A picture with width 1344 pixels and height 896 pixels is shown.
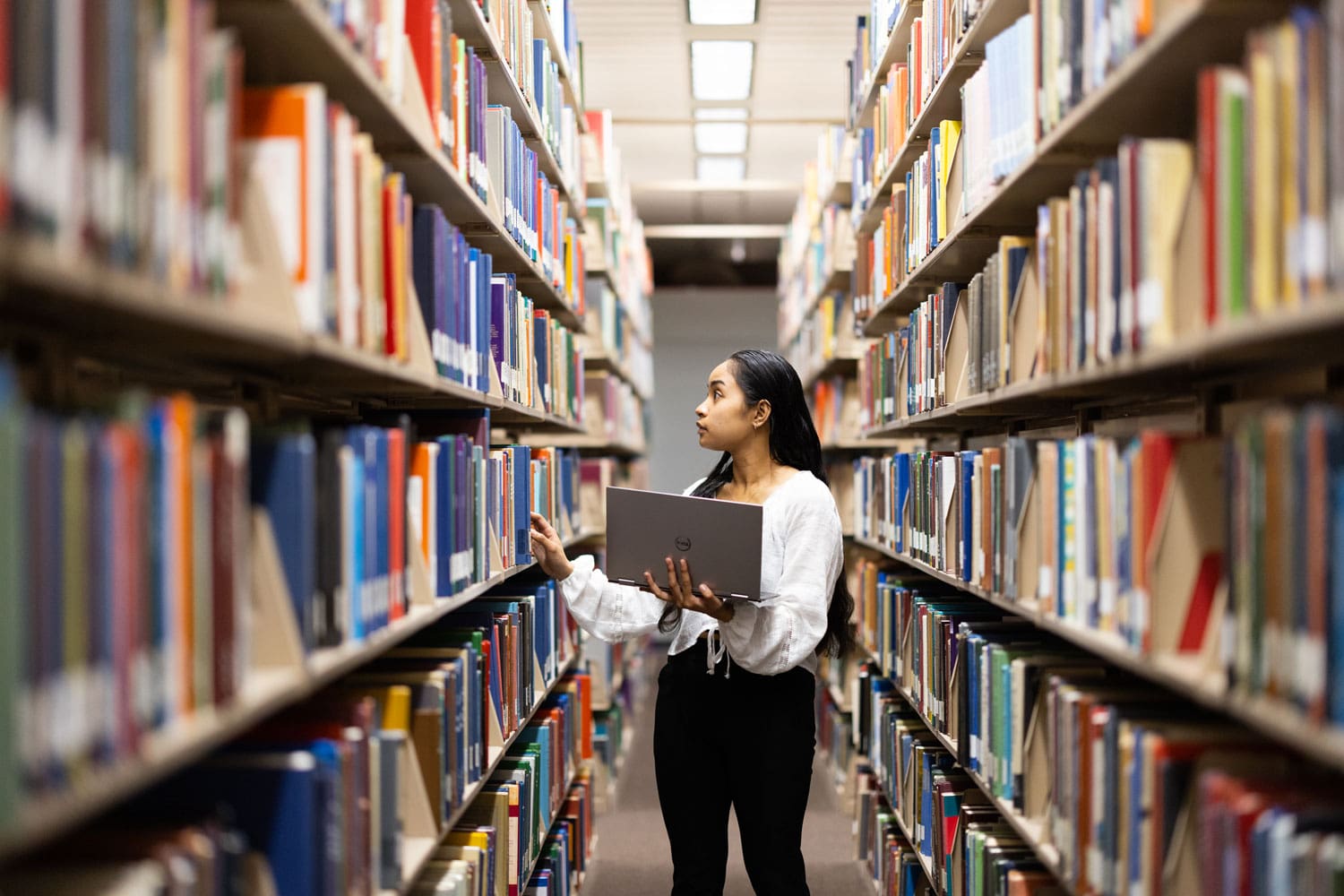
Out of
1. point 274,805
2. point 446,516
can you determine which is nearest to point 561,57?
point 446,516

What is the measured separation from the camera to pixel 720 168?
833 centimetres

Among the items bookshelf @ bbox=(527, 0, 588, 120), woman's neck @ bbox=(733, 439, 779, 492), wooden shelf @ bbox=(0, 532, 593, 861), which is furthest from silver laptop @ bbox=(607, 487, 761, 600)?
bookshelf @ bbox=(527, 0, 588, 120)

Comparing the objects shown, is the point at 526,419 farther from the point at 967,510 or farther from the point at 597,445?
the point at 597,445

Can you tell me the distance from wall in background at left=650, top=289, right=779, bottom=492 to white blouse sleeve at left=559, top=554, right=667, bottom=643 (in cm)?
777

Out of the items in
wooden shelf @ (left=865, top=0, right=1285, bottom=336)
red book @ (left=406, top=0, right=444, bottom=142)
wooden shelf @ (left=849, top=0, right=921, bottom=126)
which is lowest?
wooden shelf @ (left=865, top=0, right=1285, bottom=336)

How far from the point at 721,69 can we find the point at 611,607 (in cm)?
427

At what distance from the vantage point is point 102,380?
1.45 metres

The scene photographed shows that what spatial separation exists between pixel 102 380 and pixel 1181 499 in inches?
53.0

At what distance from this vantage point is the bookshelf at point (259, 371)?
87 centimetres

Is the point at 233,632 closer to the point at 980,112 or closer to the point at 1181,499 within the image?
the point at 1181,499

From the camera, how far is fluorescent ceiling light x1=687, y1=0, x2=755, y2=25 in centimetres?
533

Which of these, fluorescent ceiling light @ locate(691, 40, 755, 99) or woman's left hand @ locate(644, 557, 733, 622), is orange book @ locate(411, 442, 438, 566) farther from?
fluorescent ceiling light @ locate(691, 40, 755, 99)

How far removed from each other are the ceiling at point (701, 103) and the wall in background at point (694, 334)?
85cm

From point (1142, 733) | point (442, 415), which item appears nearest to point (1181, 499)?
point (1142, 733)
